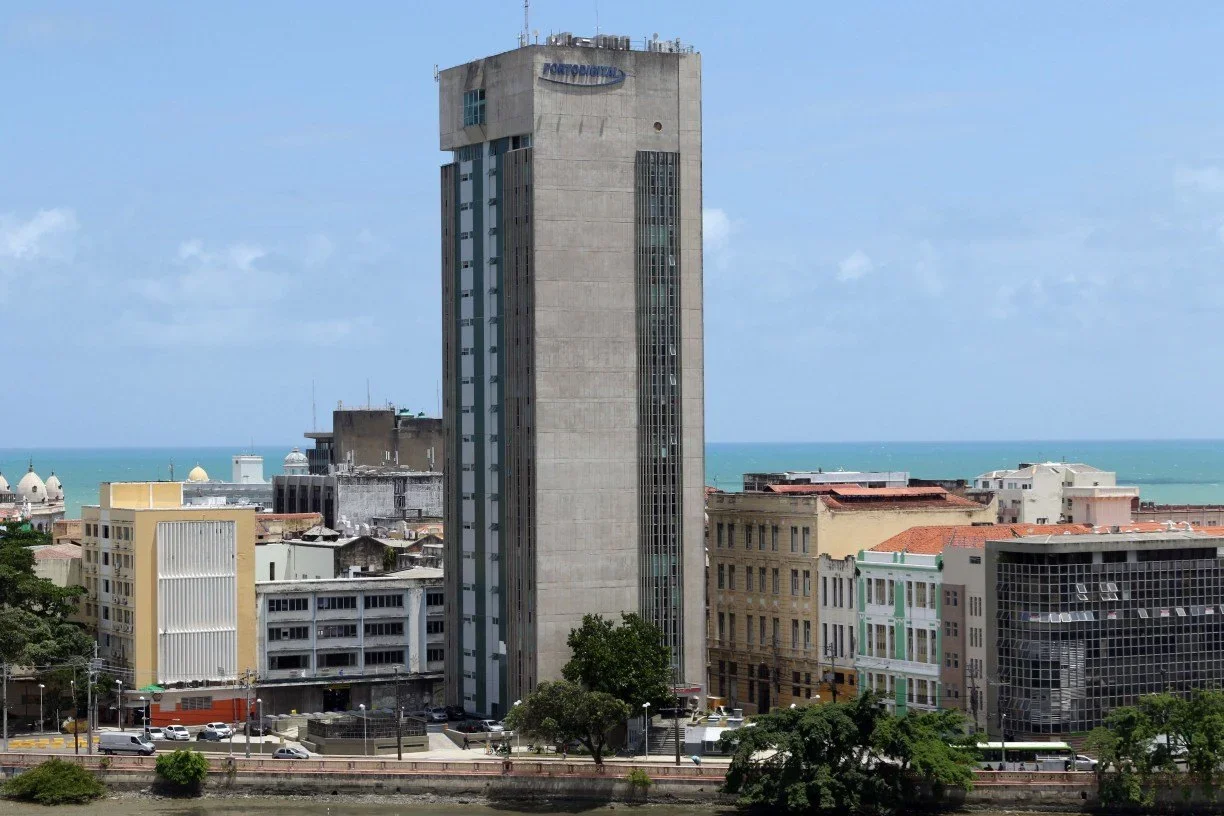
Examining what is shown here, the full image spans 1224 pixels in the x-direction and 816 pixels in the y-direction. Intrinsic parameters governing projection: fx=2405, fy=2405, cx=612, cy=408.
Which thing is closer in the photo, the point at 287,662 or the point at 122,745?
the point at 122,745

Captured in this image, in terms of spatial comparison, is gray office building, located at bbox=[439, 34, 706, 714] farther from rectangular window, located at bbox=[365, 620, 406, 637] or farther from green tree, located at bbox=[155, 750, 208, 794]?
green tree, located at bbox=[155, 750, 208, 794]

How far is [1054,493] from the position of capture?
175000 mm

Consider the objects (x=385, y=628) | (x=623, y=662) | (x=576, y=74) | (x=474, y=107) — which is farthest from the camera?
(x=385, y=628)

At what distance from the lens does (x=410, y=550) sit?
6762 inches

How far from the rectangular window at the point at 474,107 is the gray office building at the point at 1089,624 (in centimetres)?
4163

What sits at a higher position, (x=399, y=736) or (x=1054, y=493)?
(x=1054, y=493)

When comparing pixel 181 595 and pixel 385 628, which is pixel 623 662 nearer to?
pixel 385 628

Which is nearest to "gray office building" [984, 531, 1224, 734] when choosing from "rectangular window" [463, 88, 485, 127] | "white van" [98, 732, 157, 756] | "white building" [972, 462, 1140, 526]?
"white building" [972, 462, 1140, 526]

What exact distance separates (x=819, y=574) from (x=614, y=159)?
2783cm

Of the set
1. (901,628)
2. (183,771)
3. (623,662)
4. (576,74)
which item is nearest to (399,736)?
(183,771)

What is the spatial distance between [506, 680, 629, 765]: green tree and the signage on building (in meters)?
35.5

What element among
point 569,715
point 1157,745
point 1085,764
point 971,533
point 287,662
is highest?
point 971,533

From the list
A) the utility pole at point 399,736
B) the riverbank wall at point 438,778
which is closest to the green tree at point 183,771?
the riverbank wall at point 438,778

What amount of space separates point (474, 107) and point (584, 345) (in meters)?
16.7
